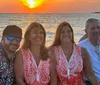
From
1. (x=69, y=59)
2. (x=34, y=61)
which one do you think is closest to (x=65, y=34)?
(x=69, y=59)

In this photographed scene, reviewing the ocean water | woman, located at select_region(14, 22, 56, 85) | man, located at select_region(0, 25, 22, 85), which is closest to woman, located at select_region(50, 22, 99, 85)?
woman, located at select_region(14, 22, 56, 85)

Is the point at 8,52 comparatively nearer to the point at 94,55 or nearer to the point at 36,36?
the point at 36,36

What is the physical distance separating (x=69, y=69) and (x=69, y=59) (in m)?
0.16

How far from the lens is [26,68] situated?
3.88 m

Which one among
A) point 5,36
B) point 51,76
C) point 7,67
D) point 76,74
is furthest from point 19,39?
point 76,74

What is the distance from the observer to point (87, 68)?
13.7ft

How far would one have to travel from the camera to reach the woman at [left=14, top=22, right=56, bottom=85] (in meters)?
3.87

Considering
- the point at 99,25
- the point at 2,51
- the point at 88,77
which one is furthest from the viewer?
the point at 99,25

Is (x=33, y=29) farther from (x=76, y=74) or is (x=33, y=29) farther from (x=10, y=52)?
(x=76, y=74)

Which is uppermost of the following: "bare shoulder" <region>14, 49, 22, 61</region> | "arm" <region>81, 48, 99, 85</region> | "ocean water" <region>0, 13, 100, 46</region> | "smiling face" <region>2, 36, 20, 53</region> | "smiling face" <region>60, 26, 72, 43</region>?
"ocean water" <region>0, 13, 100, 46</region>

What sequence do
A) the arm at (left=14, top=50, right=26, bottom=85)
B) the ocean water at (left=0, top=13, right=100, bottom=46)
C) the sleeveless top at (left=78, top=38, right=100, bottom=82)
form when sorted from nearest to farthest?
the arm at (left=14, top=50, right=26, bottom=85) < the sleeveless top at (left=78, top=38, right=100, bottom=82) < the ocean water at (left=0, top=13, right=100, bottom=46)

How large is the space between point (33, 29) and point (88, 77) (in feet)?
3.77

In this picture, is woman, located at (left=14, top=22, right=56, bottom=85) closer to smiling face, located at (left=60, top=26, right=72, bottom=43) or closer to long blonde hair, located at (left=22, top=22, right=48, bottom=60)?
long blonde hair, located at (left=22, top=22, right=48, bottom=60)

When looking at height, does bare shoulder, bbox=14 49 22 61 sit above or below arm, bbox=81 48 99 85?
Result: above
